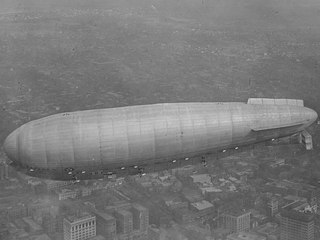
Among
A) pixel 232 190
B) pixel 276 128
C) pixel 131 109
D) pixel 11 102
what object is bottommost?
pixel 232 190

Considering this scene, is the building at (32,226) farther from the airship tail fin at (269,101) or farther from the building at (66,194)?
the airship tail fin at (269,101)

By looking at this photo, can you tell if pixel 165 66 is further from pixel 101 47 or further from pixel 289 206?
pixel 289 206

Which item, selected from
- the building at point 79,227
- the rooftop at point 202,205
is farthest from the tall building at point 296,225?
the building at point 79,227

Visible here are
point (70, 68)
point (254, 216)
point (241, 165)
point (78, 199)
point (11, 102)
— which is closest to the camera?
point (254, 216)

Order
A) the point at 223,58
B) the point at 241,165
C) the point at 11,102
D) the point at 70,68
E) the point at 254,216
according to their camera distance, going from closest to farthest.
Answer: the point at 254,216 < the point at 241,165 < the point at 11,102 < the point at 70,68 < the point at 223,58

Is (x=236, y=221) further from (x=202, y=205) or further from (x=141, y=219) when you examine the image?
(x=141, y=219)

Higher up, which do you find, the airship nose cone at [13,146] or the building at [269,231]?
the airship nose cone at [13,146]

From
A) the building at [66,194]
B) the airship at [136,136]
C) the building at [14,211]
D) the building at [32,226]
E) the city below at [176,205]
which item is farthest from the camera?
the building at [66,194]

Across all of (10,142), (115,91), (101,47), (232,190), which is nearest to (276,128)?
(10,142)
